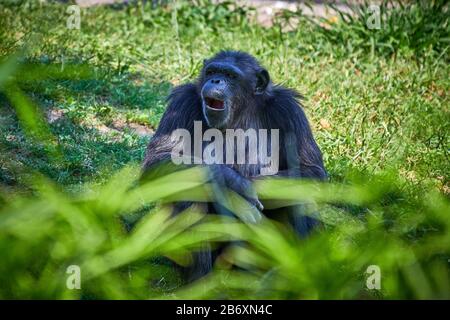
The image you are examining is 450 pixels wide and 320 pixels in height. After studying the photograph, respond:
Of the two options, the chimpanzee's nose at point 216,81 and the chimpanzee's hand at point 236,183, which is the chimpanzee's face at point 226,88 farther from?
the chimpanzee's hand at point 236,183

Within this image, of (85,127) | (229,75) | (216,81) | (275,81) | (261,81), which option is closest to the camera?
(216,81)

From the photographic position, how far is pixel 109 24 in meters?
12.0

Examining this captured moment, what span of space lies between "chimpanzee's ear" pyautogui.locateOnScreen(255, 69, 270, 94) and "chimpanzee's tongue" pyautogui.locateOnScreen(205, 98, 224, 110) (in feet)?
1.32

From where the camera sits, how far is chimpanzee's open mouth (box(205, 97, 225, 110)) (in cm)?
683

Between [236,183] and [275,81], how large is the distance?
4.02 m

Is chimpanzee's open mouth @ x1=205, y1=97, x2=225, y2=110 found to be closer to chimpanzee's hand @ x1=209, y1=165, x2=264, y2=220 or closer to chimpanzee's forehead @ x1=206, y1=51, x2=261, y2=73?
chimpanzee's forehead @ x1=206, y1=51, x2=261, y2=73

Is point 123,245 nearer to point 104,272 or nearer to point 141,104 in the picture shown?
point 104,272

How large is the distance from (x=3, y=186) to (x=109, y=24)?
17.6ft

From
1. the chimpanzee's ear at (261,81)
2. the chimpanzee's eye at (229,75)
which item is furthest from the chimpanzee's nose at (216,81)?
the chimpanzee's ear at (261,81)

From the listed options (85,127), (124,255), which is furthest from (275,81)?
(124,255)

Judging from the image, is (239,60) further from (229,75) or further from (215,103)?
(215,103)

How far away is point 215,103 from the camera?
687 cm

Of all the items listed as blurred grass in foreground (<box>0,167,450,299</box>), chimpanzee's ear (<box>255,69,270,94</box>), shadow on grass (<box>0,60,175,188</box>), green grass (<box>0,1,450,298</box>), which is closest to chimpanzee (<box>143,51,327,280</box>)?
chimpanzee's ear (<box>255,69,270,94</box>)
